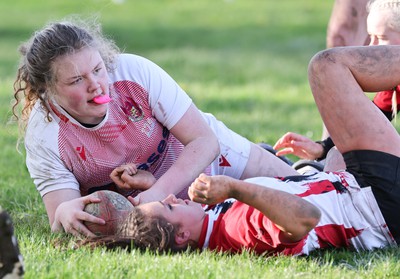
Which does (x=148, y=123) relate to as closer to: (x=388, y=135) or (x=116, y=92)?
(x=116, y=92)

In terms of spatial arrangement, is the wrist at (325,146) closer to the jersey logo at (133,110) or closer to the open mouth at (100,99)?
the jersey logo at (133,110)

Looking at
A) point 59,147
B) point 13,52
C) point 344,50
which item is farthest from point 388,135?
point 13,52

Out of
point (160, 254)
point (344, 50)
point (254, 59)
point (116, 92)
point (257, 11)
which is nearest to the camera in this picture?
point (160, 254)

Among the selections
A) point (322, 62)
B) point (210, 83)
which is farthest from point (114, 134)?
point (210, 83)

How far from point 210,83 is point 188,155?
7.53 metres

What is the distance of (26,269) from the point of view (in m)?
3.77

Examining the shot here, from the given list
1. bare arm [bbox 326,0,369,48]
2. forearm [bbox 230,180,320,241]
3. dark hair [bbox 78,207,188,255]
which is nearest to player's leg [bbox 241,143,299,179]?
dark hair [bbox 78,207,188,255]

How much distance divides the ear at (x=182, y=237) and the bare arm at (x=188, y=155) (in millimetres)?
351

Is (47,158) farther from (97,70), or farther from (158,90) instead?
(158,90)

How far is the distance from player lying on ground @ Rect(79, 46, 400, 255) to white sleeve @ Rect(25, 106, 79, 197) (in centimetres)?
63

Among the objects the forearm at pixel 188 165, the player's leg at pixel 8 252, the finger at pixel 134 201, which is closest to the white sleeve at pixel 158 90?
the forearm at pixel 188 165

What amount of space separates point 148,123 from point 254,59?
379 inches

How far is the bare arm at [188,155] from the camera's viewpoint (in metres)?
4.70

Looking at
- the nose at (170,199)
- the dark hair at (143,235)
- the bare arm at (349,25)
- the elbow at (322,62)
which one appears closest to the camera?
the dark hair at (143,235)
